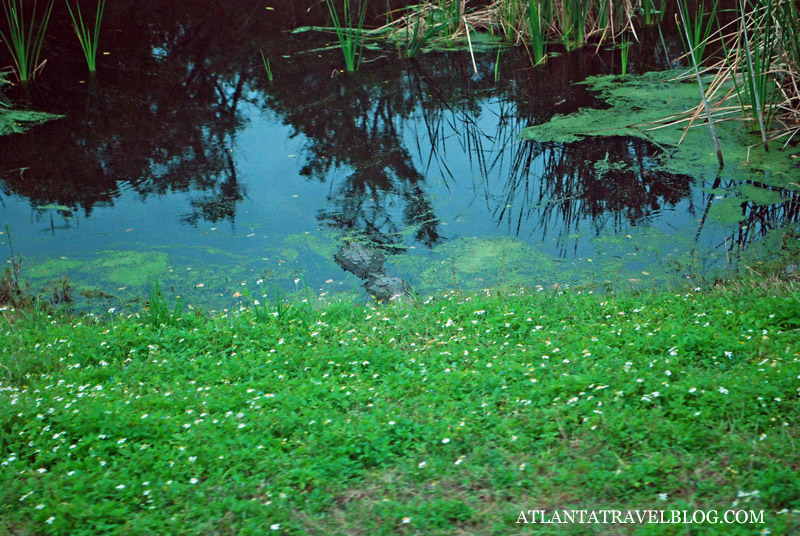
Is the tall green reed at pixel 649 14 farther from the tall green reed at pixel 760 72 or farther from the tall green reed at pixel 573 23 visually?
the tall green reed at pixel 760 72

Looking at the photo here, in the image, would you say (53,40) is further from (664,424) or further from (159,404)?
(664,424)

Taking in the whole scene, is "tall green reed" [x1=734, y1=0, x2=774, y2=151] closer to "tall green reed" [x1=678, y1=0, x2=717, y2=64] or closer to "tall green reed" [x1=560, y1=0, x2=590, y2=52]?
"tall green reed" [x1=678, y1=0, x2=717, y2=64]

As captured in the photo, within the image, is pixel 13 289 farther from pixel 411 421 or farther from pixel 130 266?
pixel 411 421

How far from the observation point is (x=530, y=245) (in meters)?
5.75

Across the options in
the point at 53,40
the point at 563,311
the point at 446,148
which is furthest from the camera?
the point at 53,40

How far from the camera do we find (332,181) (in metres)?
6.82

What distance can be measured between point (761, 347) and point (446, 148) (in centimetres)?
462

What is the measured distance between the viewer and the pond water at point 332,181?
18.0ft

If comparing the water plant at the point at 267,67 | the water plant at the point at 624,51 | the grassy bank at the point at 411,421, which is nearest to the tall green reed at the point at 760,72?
the water plant at the point at 624,51

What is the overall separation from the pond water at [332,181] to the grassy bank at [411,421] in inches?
43.2

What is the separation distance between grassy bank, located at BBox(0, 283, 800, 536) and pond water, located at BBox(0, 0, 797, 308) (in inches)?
43.2

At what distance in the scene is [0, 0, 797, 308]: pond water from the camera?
5492 millimetres

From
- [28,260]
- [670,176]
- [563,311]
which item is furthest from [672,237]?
[28,260]

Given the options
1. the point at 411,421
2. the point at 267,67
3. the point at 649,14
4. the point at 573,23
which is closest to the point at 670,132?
the point at 573,23
